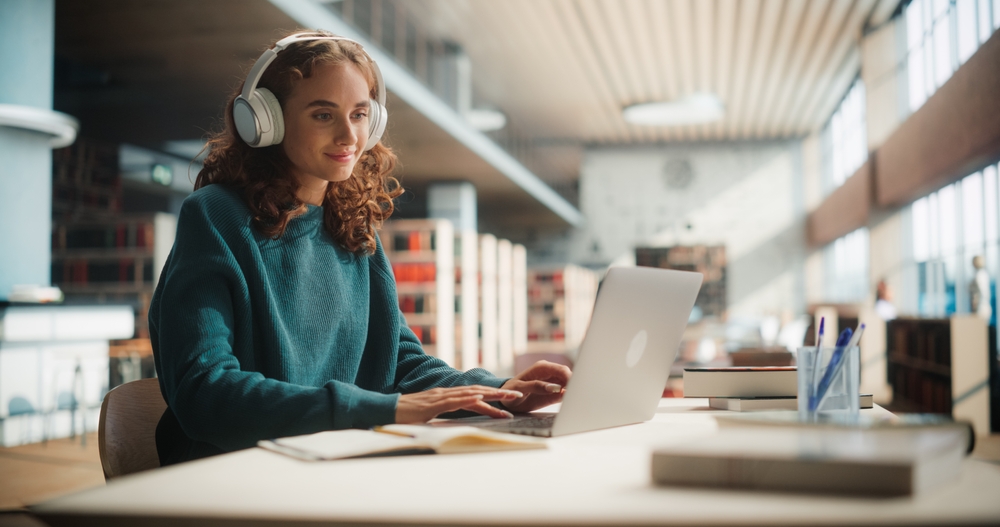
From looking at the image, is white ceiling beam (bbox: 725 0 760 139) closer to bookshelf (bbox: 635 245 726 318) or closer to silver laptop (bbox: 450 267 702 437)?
bookshelf (bbox: 635 245 726 318)

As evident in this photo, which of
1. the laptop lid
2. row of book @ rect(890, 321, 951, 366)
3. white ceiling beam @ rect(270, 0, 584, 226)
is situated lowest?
row of book @ rect(890, 321, 951, 366)

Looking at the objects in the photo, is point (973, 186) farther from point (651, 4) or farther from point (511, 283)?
point (511, 283)

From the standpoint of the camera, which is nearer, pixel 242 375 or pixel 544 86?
pixel 242 375

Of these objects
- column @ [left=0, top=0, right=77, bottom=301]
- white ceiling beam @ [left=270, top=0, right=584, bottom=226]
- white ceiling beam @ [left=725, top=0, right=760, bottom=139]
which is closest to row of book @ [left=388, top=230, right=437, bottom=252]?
white ceiling beam @ [left=270, top=0, right=584, bottom=226]

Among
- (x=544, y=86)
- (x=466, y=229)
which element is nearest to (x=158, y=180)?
(x=466, y=229)

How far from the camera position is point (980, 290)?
6.49 meters

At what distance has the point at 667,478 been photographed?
2.24 feet

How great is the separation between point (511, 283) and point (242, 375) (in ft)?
36.8

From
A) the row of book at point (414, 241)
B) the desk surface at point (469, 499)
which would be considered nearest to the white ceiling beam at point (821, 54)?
the row of book at point (414, 241)

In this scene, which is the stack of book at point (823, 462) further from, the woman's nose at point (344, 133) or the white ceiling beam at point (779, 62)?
the white ceiling beam at point (779, 62)

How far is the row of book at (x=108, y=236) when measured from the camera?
8086 mm

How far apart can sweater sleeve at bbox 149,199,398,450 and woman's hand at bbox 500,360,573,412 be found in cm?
28

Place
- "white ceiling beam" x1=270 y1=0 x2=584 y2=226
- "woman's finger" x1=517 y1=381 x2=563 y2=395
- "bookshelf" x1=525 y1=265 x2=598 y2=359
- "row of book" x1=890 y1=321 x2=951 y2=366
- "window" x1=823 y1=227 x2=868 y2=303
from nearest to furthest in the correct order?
1. "woman's finger" x1=517 y1=381 x2=563 y2=395
2. "white ceiling beam" x1=270 y1=0 x2=584 y2=226
3. "row of book" x1=890 y1=321 x2=951 y2=366
4. "window" x1=823 y1=227 x2=868 y2=303
5. "bookshelf" x1=525 y1=265 x2=598 y2=359

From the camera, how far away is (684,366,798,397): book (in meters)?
1.41
